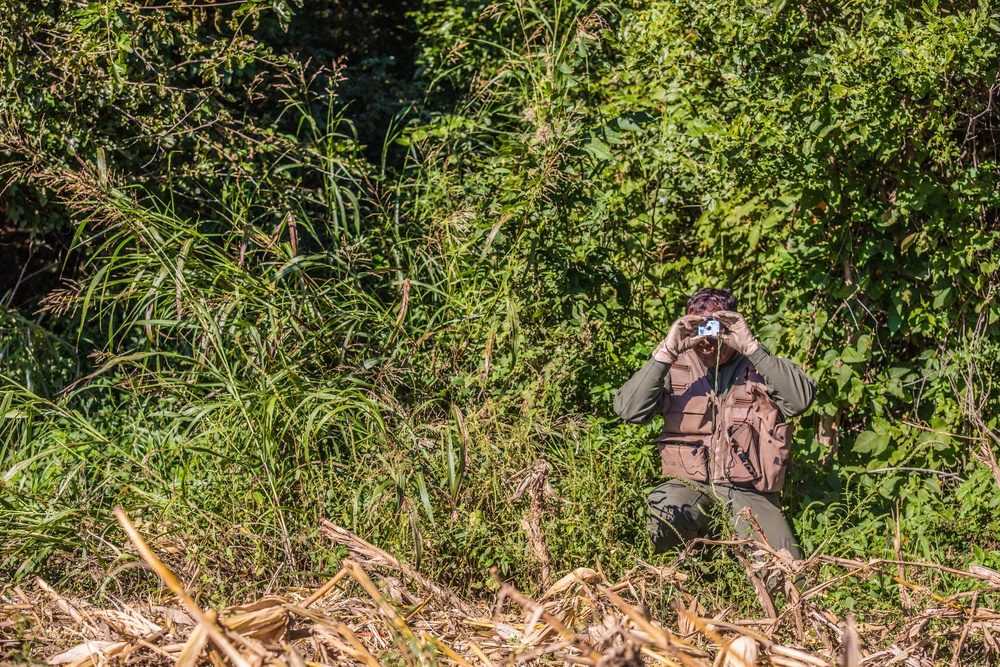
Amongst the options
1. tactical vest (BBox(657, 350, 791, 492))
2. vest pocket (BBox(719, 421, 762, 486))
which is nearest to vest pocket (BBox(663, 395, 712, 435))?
tactical vest (BBox(657, 350, 791, 492))

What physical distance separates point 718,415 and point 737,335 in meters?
0.34

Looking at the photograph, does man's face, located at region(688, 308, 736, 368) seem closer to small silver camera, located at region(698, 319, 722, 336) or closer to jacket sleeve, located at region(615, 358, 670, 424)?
small silver camera, located at region(698, 319, 722, 336)

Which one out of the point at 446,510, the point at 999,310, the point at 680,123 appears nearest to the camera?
the point at 446,510

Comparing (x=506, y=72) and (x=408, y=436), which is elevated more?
(x=506, y=72)

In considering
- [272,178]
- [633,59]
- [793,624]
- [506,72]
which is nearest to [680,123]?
[633,59]

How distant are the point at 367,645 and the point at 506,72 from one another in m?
2.82

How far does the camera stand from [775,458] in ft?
12.9

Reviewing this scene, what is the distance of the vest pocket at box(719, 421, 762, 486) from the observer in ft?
12.8

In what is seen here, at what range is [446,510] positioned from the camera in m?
3.65

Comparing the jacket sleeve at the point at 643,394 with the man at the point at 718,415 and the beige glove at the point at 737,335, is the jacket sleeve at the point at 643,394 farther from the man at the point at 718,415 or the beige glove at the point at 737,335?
the beige glove at the point at 737,335

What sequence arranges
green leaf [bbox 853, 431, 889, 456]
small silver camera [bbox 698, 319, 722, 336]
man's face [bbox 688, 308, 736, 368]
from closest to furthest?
small silver camera [bbox 698, 319, 722, 336] < man's face [bbox 688, 308, 736, 368] < green leaf [bbox 853, 431, 889, 456]

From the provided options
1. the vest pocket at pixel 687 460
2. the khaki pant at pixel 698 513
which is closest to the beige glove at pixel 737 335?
the vest pocket at pixel 687 460

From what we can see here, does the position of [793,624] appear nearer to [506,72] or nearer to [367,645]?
[367,645]

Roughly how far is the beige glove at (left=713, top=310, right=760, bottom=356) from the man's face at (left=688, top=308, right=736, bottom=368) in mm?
39
